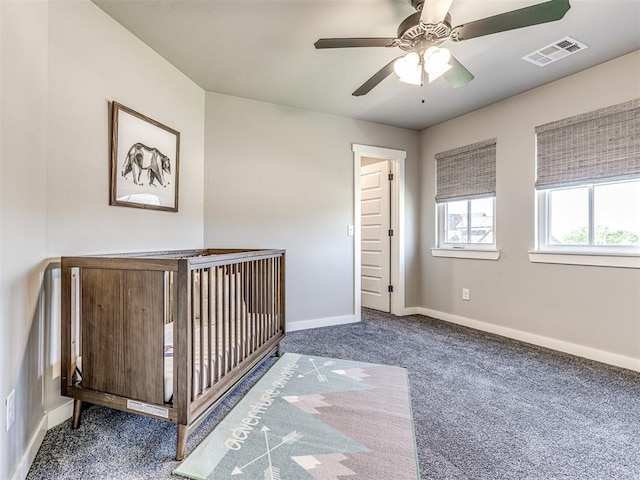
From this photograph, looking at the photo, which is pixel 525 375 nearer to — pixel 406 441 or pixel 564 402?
pixel 564 402

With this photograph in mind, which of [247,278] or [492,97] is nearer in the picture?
[247,278]

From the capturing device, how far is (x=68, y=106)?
165 cm

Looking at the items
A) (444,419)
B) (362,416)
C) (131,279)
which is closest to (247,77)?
(131,279)

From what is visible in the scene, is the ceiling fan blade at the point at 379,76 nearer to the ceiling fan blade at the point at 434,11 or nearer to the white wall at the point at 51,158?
the ceiling fan blade at the point at 434,11

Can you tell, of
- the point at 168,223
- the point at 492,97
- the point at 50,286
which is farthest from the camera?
the point at 492,97

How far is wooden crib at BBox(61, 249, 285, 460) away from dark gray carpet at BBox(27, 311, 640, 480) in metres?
0.17

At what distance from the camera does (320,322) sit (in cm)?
335

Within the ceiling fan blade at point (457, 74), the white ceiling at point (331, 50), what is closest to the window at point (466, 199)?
the white ceiling at point (331, 50)

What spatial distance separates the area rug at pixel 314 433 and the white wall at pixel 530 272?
5.13 ft

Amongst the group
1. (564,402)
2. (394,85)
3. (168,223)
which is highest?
(394,85)

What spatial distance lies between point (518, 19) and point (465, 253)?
2414 millimetres

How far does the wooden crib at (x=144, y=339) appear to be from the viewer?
51.8 inches

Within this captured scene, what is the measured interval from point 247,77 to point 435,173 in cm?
238

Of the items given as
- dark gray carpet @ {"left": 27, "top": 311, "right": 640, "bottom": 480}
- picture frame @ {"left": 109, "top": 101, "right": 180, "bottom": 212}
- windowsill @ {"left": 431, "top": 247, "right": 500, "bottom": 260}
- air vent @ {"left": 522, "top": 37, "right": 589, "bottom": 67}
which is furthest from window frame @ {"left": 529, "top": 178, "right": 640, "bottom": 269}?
picture frame @ {"left": 109, "top": 101, "right": 180, "bottom": 212}
